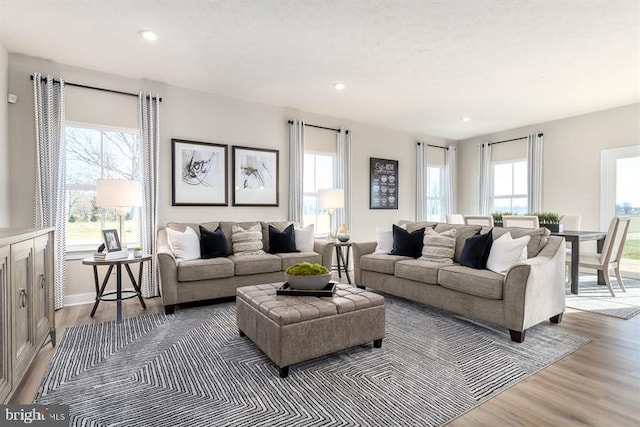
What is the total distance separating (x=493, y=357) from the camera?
7.98ft

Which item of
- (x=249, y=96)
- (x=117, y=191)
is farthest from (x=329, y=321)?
(x=249, y=96)

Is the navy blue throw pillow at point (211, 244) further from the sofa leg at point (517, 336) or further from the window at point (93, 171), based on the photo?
the sofa leg at point (517, 336)

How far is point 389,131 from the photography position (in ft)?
21.7

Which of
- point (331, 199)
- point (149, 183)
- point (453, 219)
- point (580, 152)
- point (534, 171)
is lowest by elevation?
point (453, 219)

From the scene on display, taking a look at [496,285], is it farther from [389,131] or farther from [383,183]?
[389,131]

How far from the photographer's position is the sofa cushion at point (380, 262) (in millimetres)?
3861

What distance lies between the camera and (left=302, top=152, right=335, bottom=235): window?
18.6ft

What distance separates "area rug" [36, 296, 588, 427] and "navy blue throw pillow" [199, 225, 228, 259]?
100 centimetres

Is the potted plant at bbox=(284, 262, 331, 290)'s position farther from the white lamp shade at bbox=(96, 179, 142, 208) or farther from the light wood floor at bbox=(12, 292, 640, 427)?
the white lamp shade at bbox=(96, 179, 142, 208)

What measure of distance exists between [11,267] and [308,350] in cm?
172

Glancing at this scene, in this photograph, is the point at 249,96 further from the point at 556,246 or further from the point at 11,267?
the point at 556,246

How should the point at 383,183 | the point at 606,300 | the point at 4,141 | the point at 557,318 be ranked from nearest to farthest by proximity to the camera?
the point at 557,318
the point at 4,141
the point at 606,300
the point at 383,183

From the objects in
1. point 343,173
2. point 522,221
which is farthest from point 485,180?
point 343,173

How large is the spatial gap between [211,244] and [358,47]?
2.67 m
